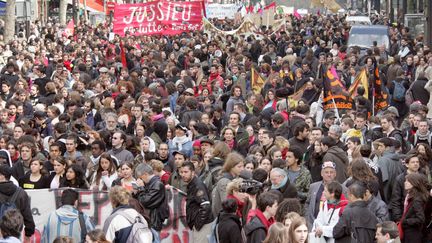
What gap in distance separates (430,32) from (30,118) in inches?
844

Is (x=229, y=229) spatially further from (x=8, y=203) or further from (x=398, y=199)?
(x=398, y=199)

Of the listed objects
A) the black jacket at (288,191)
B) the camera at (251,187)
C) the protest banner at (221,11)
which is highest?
the camera at (251,187)

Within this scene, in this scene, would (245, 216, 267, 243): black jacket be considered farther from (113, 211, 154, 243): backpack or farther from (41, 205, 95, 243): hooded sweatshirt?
(41, 205, 95, 243): hooded sweatshirt

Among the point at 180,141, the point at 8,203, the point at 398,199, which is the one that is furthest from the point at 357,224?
the point at 180,141

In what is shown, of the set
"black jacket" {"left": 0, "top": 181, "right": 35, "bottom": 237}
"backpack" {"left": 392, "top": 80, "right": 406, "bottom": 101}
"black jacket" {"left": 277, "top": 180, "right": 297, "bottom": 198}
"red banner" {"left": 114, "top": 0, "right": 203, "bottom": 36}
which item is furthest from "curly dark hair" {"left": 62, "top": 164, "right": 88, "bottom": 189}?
"red banner" {"left": 114, "top": 0, "right": 203, "bottom": 36}

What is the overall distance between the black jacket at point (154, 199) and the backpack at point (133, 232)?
48.4 inches

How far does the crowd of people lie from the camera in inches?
451

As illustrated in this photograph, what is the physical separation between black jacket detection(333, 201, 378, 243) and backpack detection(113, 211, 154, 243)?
64.6 inches

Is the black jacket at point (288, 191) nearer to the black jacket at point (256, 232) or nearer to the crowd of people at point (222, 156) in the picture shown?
the crowd of people at point (222, 156)

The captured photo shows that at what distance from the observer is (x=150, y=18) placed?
36.5m

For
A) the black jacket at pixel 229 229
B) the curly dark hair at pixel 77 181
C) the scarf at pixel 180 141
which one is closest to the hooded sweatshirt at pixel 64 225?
the black jacket at pixel 229 229

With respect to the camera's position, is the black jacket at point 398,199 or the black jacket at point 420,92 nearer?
the black jacket at point 398,199

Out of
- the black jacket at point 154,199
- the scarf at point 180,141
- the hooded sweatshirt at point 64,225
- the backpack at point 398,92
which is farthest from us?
the backpack at point 398,92

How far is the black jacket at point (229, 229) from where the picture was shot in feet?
36.6
